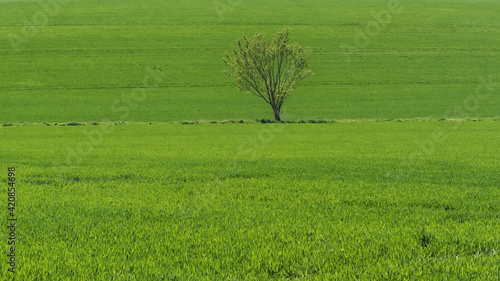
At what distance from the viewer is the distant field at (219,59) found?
62688mm

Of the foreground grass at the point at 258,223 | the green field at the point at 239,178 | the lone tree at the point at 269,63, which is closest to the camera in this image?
the foreground grass at the point at 258,223

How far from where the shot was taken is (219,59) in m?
80.4

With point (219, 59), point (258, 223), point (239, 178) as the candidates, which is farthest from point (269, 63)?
point (258, 223)

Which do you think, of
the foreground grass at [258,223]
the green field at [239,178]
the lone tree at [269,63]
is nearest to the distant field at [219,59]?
the green field at [239,178]

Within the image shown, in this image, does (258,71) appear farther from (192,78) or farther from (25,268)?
(25,268)

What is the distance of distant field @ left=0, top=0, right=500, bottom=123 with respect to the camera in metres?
62.7

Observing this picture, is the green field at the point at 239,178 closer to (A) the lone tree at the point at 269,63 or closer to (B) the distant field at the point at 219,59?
(B) the distant field at the point at 219,59

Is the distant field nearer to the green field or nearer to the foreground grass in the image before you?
the green field

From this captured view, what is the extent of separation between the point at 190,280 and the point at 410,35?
9763cm

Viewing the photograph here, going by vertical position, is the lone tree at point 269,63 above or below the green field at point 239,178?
above

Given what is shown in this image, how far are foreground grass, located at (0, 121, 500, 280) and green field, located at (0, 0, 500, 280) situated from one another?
0.12 feet

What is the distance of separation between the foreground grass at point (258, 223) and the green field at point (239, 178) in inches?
1.5

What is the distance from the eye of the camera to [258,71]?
59812 millimetres

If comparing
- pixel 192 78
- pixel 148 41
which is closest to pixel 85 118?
pixel 192 78
